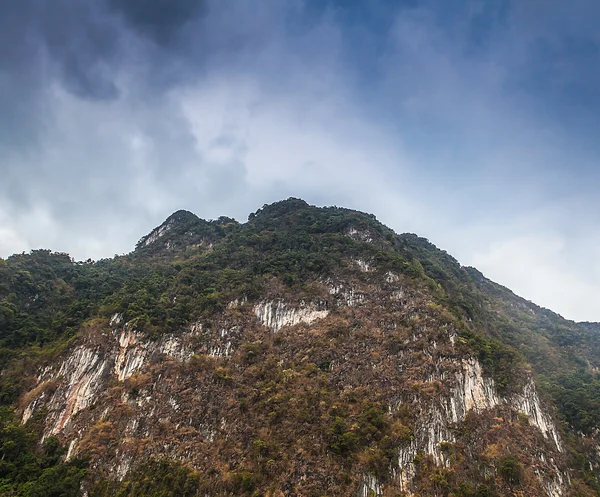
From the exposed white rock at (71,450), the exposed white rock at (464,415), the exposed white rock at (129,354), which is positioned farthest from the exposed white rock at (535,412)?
the exposed white rock at (71,450)

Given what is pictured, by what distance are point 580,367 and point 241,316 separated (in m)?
54.9

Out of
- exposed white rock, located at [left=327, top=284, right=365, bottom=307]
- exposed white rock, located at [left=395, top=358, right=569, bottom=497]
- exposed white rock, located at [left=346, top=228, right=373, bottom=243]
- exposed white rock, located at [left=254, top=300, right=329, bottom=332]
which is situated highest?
exposed white rock, located at [left=346, top=228, right=373, bottom=243]

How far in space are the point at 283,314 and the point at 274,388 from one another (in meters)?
11.6

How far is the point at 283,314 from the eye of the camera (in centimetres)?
4738

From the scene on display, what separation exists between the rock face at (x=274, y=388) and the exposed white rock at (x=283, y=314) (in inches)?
7.7

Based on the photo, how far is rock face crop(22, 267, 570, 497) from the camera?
104 ft

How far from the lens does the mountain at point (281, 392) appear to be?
30.1 meters

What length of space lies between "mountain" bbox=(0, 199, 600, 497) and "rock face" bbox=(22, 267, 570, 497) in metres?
0.16

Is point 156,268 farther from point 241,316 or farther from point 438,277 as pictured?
point 438,277

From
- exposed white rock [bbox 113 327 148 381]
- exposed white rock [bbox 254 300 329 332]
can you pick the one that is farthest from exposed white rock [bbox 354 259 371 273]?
exposed white rock [bbox 113 327 148 381]

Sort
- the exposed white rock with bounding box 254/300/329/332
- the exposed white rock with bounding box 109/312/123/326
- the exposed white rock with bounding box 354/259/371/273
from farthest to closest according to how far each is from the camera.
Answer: the exposed white rock with bounding box 354/259/371/273 < the exposed white rock with bounding box 254/300/329/332 < the exposed white rock with bounding box 109/312/123/326

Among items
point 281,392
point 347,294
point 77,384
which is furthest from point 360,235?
point 77,384

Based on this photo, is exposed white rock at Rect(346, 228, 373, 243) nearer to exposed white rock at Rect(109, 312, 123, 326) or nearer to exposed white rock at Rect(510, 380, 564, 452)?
exposed white rock at Rect(510, 380, 564, 452)

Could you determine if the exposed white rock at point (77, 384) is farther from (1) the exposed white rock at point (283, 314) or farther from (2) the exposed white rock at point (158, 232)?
(2) the exposed white rock at point (158, 232)
